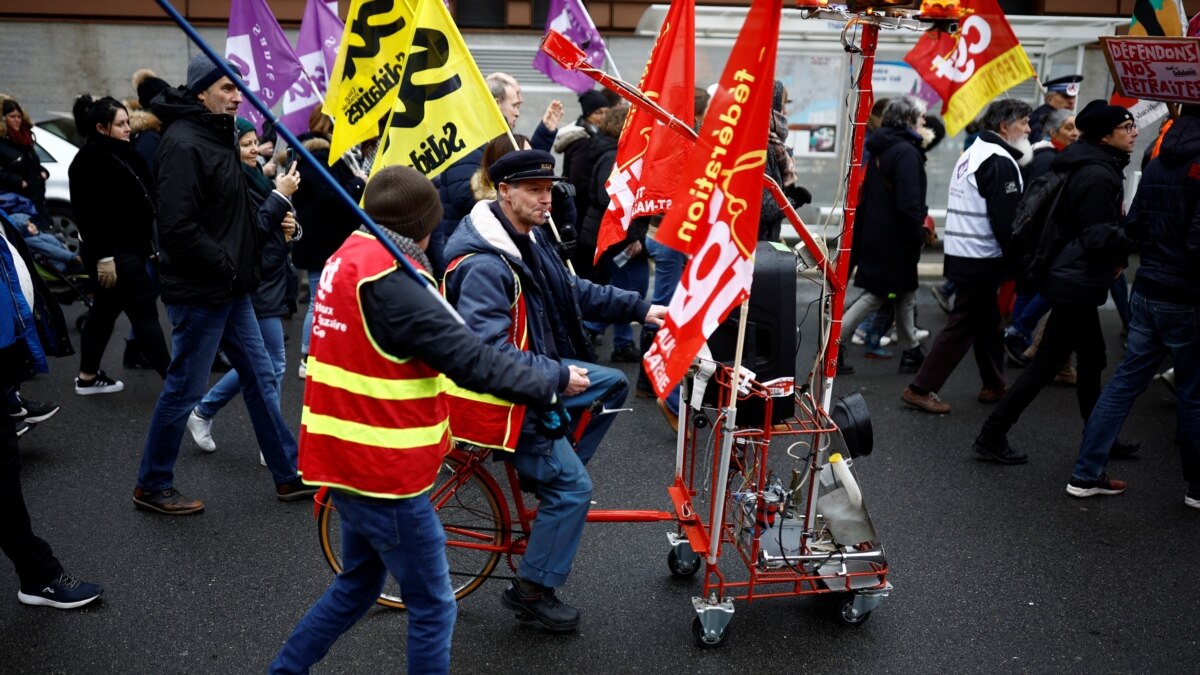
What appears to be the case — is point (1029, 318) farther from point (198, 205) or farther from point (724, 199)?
point (198, 205)

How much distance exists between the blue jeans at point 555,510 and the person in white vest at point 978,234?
352cm

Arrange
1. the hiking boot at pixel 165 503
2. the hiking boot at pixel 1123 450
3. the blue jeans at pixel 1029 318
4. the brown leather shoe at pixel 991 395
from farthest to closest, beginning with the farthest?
1. the blue jeans at pixel 1029 318
2. the brown leather shoe at pixel 991 395
3. the hiking boot at pixel 1123 450
4. the hiking boot at pixel 165 503

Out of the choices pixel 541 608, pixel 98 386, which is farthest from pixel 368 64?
pixel 98 386

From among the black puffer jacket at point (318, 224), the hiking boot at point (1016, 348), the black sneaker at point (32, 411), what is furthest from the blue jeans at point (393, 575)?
the hiking boot at point (1016, 348)

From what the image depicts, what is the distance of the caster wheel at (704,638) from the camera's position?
3805 millimetres

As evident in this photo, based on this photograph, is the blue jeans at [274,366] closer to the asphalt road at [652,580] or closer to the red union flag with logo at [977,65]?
the asphalt road at [652,580]

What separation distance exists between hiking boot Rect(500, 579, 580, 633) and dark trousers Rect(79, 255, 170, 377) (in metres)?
3.55

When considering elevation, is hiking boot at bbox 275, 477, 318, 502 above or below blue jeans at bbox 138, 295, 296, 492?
below

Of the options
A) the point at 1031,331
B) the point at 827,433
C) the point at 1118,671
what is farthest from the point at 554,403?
the point at 1031,331

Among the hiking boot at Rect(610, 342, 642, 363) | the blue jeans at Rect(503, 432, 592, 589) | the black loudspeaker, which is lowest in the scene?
the hiking boot at Rect(610, 342, 642, 363)

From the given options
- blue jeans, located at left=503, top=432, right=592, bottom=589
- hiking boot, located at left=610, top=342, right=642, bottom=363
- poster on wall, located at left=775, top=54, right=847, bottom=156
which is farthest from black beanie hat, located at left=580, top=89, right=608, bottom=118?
blue jeans, located at left=503, top=432, right=592, bottom=589

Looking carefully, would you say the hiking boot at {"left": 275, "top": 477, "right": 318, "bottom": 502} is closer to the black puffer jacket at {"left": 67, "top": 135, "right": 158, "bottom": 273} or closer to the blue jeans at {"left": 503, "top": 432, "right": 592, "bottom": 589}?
the blue jeans at {"left": 503, "top": 432, "right": 592, "bottom": 589}

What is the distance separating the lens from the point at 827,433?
3.77 meters

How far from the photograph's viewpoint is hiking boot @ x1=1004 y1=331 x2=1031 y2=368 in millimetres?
7754
